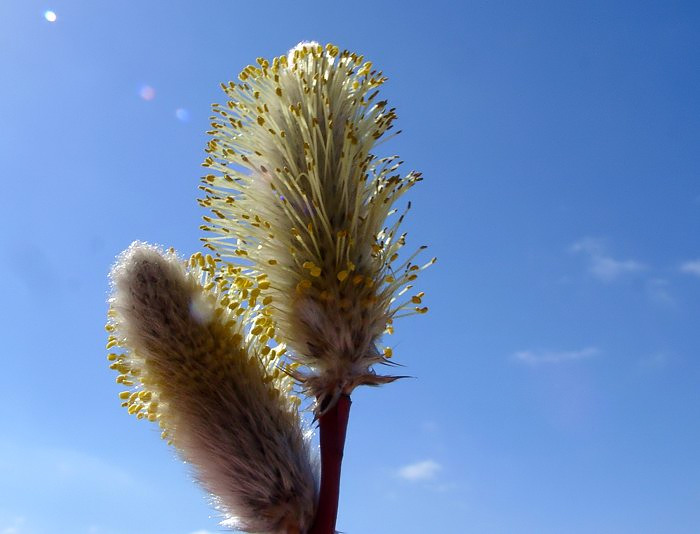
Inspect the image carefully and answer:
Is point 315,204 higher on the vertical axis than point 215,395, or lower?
higher


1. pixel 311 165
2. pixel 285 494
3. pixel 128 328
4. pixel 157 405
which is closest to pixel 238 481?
pixel 285 494

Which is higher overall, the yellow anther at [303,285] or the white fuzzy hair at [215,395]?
the yellow anther at [303,285]

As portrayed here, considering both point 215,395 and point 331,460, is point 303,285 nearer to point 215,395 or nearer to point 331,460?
point 215,395

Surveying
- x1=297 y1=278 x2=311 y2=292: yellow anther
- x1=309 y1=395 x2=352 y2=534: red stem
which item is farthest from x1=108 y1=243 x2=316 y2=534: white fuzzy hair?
x1=297 y1=278 x2=311 y2=292: yellow anther

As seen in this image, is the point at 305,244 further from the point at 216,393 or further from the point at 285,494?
the point at 285,494

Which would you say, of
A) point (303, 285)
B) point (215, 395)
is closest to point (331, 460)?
point (215, 395)

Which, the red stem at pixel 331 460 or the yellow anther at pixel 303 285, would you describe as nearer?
the red stem at pixel 331 460

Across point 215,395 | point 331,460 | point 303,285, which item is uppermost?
point 303,285

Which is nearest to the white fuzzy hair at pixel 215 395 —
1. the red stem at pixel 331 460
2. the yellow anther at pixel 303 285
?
the red stem at pixel 331 460

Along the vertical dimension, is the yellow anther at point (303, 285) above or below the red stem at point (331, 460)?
above

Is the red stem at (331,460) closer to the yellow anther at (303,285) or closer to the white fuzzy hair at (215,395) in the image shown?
the white fuzzy hair at (215,395)
